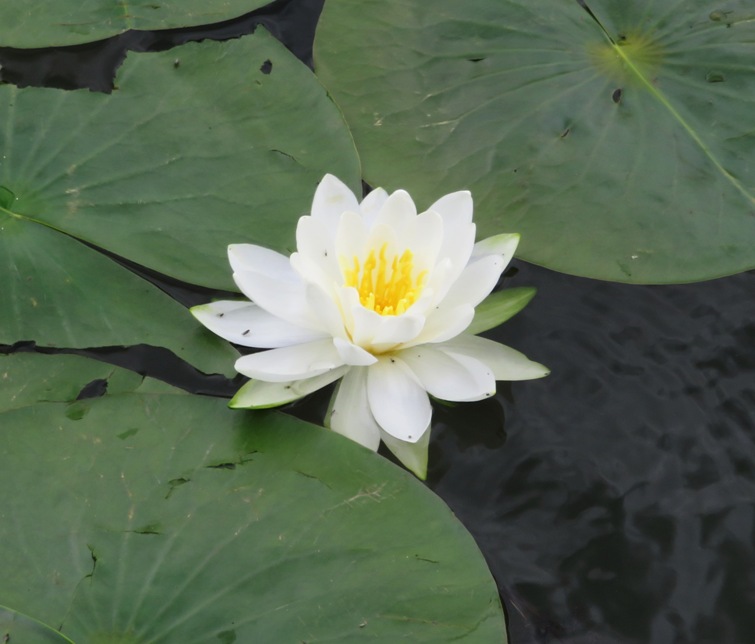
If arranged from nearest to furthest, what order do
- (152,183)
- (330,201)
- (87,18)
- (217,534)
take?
1. (217,534)
2. (330,201)
3. (152,183)
4. (87,18)

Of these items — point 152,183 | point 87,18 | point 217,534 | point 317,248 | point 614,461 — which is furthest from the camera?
point 87,18

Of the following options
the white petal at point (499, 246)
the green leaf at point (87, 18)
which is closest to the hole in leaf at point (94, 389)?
the white petal at point (499, 246)

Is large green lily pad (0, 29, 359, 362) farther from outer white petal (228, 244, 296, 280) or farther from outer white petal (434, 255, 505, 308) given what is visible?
outer white petal (434, 255, 505, 308)

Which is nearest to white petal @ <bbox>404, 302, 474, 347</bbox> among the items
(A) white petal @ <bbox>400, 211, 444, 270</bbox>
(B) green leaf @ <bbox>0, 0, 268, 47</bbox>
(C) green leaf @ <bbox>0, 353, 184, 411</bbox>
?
(A) white petal @ <bbox>400, 211, 444, 270</bbox>

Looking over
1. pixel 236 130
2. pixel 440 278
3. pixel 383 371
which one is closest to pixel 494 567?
pixel 383 371

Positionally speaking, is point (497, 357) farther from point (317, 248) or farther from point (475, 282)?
point (317, 248)

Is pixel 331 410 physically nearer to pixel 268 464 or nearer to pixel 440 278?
pixel 268 464

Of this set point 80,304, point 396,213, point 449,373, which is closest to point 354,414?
point 449,373
